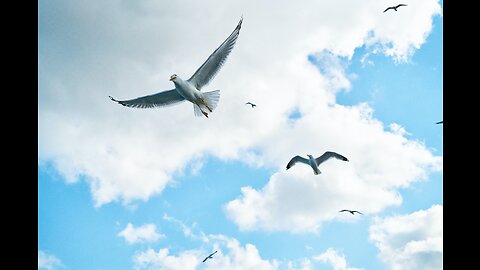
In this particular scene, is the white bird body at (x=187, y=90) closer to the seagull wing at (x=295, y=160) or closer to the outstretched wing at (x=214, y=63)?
the outstretched wing at (x=214, y=63)

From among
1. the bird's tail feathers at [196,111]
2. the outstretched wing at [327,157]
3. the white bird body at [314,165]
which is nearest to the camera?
the bird's tail feathers at [196,111]

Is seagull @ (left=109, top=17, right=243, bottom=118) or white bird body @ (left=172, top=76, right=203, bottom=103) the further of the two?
white bird body @ (left=172, top=76, right=203, bottom=103)

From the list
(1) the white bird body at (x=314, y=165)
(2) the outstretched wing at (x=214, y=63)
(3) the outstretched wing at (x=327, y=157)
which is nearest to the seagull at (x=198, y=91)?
(2) the outstretched wing at (x=214, y=63)

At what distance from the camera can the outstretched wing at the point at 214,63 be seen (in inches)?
536

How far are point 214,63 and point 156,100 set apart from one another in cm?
217

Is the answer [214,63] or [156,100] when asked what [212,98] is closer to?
[214,63]

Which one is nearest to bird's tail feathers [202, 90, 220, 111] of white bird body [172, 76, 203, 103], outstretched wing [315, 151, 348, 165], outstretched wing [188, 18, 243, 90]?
white bird body [172, 76, 203, 103]

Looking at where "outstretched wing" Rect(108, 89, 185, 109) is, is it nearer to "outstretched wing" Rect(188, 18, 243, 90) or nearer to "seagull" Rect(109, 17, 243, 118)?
"seagull" Rect(109, 17, 243, 118)

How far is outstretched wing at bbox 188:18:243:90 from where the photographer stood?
13625 millimetres

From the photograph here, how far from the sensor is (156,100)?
1495 cm
